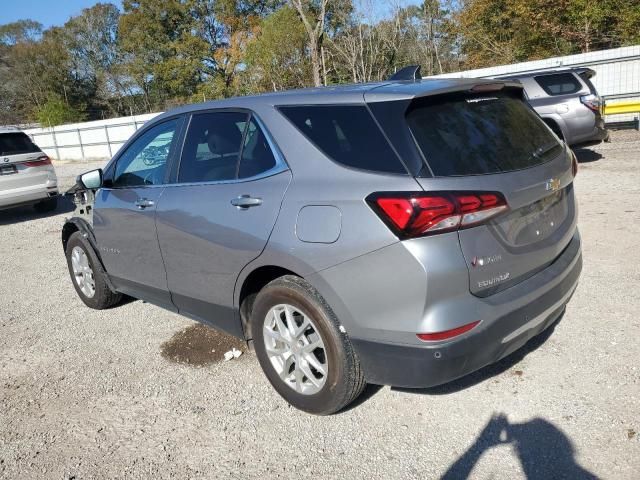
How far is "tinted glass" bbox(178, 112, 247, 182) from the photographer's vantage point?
3.41 m

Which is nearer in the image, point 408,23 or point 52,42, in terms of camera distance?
point 408,23

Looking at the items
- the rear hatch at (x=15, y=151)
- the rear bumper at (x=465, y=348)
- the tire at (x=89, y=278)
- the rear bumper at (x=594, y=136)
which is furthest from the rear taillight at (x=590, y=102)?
the rear hatch at (x=15, y=151)

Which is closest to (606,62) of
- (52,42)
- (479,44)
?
(479,44)

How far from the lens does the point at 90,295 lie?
5180 mm

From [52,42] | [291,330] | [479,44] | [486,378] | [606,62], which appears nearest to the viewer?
[291,330]

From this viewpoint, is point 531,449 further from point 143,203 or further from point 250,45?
point 250,45

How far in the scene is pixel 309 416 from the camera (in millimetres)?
3131

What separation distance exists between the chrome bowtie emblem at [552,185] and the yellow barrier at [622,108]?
1228cm

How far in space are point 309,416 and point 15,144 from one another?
9.50 m

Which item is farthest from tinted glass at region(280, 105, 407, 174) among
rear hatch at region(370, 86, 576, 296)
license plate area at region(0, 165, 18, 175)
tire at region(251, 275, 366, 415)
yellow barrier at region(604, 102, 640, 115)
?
yellow barrier at region(604, 102, 640, 115)

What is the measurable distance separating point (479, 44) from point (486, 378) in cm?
2991

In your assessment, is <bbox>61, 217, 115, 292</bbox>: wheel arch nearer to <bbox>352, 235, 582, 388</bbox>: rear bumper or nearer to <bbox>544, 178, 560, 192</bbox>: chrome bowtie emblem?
<bbox>352, 235, 582, 388</bbox>: rear bumper

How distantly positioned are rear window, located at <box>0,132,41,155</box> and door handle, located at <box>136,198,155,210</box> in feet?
24.4

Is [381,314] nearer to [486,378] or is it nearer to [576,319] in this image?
[486,378]
